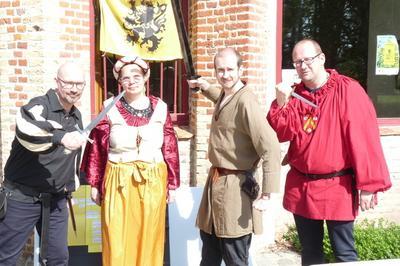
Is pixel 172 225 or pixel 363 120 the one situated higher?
pixel 363 120

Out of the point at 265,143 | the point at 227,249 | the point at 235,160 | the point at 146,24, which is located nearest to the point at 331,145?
the point at 265,143

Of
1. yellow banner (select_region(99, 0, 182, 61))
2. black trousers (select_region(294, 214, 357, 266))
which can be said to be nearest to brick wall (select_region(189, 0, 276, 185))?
yellow banner (select_region(99, 0, 182, 61))

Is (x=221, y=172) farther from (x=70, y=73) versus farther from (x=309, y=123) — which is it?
(x=70, y=73)

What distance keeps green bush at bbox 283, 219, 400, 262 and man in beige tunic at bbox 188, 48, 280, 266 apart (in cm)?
166

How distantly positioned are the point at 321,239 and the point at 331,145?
690 mm

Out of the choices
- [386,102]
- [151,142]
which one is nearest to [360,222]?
[386,102]

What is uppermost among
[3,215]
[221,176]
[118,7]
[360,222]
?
[118,7]

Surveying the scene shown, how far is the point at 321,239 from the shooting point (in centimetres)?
325

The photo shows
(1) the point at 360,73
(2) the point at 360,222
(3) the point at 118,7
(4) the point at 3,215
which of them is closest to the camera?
(4) the point at 3,215

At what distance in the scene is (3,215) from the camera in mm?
3148

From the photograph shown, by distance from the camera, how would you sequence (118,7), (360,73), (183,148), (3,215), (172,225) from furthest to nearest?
(360,73)
(183,148)
(118,7)
(172,225)
(3,215)

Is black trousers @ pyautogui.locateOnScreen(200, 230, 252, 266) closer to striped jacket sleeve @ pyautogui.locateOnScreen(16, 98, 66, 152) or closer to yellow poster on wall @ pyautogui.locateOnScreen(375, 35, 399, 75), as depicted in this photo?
striped jacket sleeve @ pyautogui.locateOnScreen(16, 98, 66, 152)

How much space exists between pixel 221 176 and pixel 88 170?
906 millimetres

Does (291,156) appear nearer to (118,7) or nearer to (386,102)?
(118,7)
